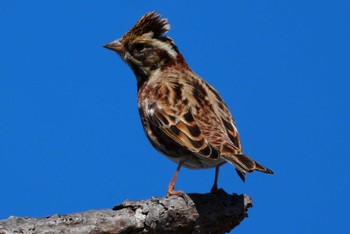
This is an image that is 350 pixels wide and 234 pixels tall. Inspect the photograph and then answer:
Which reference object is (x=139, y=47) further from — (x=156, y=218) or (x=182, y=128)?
(x=156, y=218)

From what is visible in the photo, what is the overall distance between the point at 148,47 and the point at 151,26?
256 millimetres

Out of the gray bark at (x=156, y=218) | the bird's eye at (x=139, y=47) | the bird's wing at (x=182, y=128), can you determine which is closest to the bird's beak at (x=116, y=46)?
the bird's eye at (x=139, y=47)

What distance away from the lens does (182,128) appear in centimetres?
784

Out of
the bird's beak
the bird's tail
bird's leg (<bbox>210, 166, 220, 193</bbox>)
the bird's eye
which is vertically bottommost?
the bird's tail

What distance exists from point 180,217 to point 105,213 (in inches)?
34.6

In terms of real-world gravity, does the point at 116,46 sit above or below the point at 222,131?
above

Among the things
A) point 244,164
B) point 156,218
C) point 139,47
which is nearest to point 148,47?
point 139,47

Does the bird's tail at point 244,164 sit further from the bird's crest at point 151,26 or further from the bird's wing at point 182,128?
the bird's crest at point 151,26

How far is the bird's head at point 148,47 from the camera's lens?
9.04 m

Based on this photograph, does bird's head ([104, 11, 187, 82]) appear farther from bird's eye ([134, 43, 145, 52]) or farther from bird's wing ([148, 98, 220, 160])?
bird's wing ([148, 98, 220, 160])

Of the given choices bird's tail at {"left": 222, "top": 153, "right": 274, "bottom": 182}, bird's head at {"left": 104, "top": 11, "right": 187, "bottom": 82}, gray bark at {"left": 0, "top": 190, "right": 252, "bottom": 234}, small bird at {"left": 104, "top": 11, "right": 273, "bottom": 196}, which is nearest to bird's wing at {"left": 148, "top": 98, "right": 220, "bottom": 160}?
small bird at {"left": 104, "top": 11, "right": 273, "bottom": 196}

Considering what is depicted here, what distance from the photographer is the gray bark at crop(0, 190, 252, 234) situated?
625 centimetres

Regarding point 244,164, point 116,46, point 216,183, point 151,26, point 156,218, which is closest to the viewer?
point 156,218

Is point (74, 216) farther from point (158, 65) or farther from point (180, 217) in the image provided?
point (158, 65)
